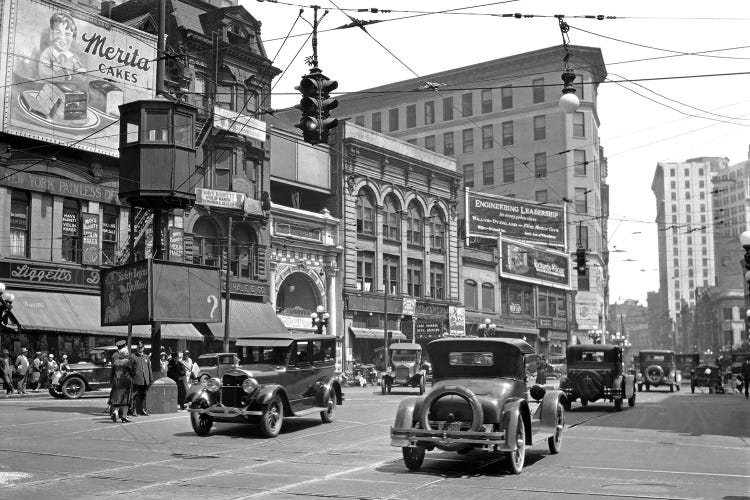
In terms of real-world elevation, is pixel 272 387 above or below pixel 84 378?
above

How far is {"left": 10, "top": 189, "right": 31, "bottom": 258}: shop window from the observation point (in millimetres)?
35125

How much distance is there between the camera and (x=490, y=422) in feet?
42.4

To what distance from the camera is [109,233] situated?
129 ft

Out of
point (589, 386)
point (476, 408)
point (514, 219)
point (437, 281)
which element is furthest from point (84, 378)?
point (514, 219)

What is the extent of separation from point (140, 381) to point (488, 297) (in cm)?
5116

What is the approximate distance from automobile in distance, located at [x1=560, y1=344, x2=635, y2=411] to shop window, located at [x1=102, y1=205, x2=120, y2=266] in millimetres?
21870

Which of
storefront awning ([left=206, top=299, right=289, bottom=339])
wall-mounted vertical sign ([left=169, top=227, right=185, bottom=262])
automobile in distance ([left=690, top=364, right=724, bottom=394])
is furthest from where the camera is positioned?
automobile in distance ([left=690, top=364, right=724, bottom=394])

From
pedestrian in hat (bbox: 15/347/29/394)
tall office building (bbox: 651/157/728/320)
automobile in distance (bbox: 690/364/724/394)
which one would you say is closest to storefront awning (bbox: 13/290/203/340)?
pedestrian in hat (bbox: 15/347/29/394)

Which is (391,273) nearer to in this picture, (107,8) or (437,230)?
(437,230)

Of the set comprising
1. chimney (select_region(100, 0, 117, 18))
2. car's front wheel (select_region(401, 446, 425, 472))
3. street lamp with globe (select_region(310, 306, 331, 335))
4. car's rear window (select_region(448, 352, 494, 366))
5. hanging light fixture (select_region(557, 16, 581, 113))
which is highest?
chimney (select_region(100, 0, 117, 18))

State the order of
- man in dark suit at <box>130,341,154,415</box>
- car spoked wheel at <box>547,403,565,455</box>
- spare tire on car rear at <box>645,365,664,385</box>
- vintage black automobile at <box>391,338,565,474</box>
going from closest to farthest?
vintage black automobile at <box>391,338,565,474</box>
car spoked wheel at <box>547,403,565,455</box>
man in dark suit at <box>130,341,154,415</box>
spare tire on car rear at <box>645,365,664,385</box>

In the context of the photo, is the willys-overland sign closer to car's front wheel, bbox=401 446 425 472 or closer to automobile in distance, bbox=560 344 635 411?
automobile in distance, bbox=560 344 635 411

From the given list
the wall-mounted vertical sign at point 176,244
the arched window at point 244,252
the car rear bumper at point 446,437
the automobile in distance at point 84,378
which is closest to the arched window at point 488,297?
the arched window at point 244,252

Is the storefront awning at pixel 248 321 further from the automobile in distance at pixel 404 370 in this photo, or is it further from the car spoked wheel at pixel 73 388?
the car spoked wheel at pixel 73 388
